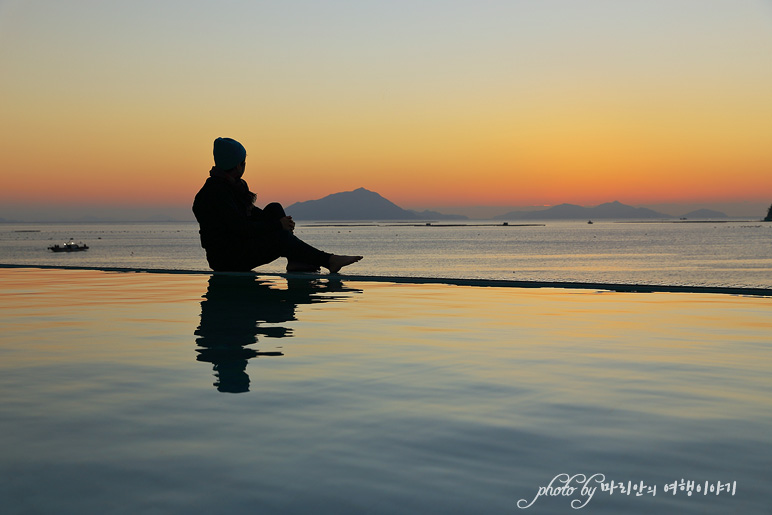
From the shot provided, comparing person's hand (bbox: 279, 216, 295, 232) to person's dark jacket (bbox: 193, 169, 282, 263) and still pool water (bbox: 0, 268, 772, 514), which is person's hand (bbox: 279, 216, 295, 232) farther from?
still pool water (bbox: 0, 268, 772, 514)

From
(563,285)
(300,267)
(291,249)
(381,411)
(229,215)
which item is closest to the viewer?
(381,411)

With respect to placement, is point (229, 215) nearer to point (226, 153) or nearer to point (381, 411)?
point (226, 153)

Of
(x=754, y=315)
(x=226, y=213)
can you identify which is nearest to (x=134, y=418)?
(x=754, y=315)

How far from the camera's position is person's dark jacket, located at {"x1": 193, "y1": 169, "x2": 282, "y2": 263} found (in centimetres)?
905

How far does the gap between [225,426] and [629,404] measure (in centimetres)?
175

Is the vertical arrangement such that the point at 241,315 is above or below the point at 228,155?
below

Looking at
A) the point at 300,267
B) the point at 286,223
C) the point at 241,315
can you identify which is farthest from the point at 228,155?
the point at 241,315

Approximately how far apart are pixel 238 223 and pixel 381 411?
249 inches

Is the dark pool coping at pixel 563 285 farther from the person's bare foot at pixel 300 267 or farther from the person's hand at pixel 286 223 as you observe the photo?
the person's hand at pixel 286 223

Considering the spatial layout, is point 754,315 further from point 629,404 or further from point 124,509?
point 124,509

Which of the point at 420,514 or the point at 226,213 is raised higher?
the point at 226,213

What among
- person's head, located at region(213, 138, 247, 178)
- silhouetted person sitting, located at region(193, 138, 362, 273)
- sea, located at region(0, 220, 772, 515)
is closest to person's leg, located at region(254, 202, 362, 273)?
silhouetted person sitting, located at region(193, 138, 362, 273)

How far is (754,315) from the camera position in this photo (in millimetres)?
6309

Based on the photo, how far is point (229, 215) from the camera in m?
9.05
